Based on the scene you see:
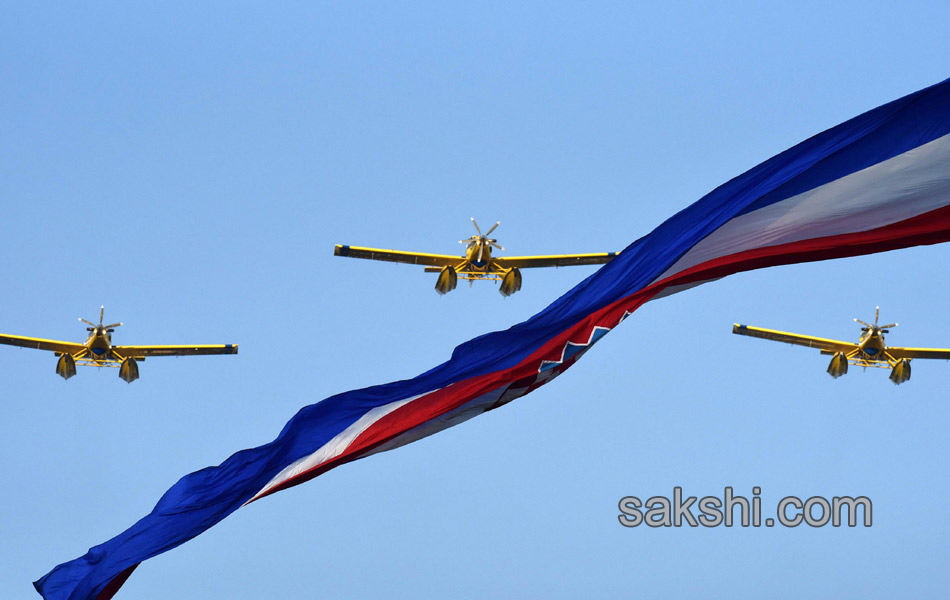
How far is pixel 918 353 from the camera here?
2975 inches

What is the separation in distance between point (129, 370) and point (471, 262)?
70.9 ft

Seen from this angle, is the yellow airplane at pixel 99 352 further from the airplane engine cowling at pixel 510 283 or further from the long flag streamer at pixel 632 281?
the long flag streamer at pixel 632 281

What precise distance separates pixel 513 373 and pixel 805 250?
14.4 ft

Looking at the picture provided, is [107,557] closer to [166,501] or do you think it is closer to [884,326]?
[166,501]

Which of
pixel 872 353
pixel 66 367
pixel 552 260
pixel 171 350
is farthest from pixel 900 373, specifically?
pixel 66 367

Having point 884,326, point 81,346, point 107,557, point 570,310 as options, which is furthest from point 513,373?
point 81,346

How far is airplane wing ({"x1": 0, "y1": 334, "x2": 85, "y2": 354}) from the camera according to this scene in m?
80.3

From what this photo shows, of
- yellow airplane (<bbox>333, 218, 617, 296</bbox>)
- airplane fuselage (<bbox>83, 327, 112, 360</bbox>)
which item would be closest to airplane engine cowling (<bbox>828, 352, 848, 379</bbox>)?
yellow airplane (<bbox>333, 218, 617, 296</bbox>)

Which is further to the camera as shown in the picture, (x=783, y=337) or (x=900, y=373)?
(x=783, y=337)

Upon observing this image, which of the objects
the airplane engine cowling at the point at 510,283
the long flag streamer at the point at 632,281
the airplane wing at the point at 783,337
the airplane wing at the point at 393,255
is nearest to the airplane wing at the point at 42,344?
the airplane wing at the point at 393,255

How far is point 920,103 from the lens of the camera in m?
15.6

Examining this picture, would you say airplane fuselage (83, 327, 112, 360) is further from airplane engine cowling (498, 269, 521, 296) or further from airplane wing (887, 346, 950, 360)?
airplane wing (887, 346, 950, 360)

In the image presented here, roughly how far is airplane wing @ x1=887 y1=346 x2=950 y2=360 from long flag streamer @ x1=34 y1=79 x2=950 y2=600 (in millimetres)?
56927

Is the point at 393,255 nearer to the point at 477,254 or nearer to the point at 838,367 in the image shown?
the point at 477,254
